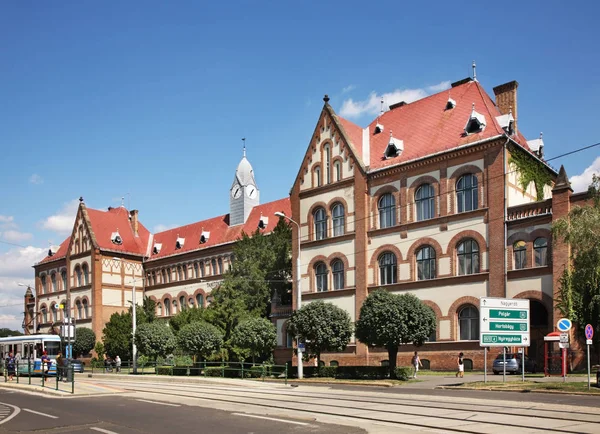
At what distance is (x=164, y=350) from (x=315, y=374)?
1611cm

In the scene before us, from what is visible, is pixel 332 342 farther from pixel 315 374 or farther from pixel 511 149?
pixel 511 149

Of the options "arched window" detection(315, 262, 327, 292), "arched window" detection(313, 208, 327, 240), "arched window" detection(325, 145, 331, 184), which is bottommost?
"arched window" detection(315, 262, 327, 292)

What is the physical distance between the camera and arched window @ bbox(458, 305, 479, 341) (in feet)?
131

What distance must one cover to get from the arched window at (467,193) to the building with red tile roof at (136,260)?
26844mm

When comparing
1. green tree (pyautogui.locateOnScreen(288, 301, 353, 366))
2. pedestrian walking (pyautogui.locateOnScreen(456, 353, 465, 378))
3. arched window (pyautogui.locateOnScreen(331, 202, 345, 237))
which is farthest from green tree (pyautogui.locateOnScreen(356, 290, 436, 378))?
arched window (pyautogui.locateOnScreen(331, 202, 345, 237))

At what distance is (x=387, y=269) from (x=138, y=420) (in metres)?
30.0

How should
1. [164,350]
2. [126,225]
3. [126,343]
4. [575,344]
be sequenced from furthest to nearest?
[126,225] < [126,343] < [164,350] < [575,344]

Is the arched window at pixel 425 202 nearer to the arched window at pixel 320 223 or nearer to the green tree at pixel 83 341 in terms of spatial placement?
the arched window at pixel 320 223

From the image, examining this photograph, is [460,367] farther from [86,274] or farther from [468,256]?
[86,274]

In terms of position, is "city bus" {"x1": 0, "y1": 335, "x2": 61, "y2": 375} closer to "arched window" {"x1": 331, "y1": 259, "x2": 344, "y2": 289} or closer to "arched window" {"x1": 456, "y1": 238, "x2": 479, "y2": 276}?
"arched window" {"x1": 331, "y1": 259, "x2": 344, "y2": 289}

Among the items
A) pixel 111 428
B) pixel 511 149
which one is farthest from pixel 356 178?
pixel 111 428

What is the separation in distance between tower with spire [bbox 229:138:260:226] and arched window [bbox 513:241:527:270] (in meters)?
37.2

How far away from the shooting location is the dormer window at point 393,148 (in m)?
46.3

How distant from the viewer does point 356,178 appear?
1861 inches
